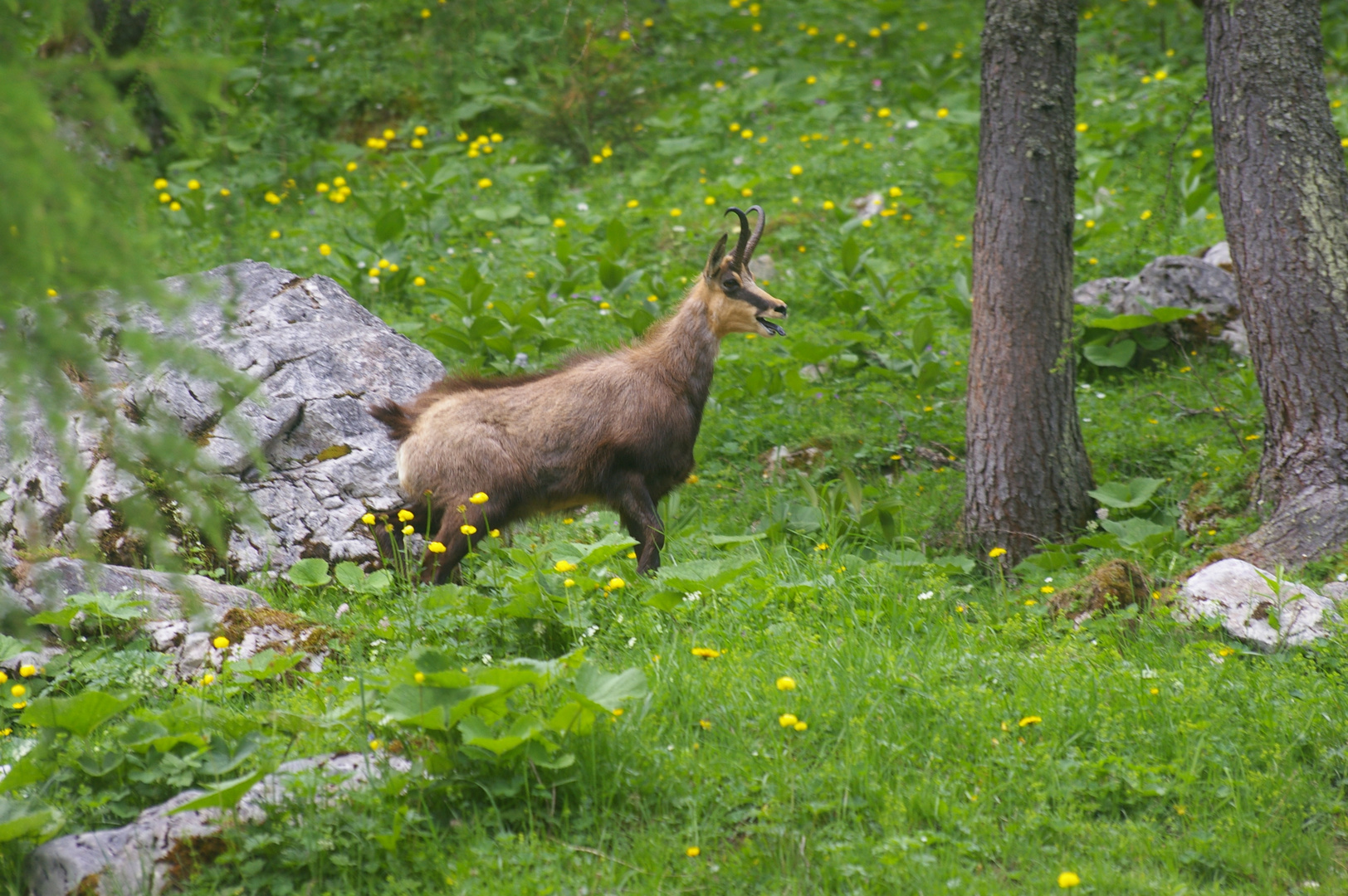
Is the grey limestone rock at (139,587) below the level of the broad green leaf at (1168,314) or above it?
below

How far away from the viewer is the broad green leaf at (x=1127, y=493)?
602cm

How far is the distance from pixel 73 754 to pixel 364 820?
105 cm

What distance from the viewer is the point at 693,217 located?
34.3 ft

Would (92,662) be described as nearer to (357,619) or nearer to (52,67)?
(357,619)

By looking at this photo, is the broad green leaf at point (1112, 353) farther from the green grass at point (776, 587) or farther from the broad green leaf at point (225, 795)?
the broad green leaf at point (225, 795)

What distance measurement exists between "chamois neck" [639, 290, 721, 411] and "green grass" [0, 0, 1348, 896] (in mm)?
868

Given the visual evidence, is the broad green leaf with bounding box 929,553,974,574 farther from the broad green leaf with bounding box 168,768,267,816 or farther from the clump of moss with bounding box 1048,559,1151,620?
the broad green leaf with bounding box 168,768,267,816

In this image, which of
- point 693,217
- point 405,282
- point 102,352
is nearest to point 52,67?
point 102,352

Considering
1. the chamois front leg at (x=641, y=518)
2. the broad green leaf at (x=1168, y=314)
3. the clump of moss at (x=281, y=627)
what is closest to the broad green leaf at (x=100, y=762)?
the clump of moss at (x=281, y=627)

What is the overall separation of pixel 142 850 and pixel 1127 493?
5.12m

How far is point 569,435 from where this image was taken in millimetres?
6070

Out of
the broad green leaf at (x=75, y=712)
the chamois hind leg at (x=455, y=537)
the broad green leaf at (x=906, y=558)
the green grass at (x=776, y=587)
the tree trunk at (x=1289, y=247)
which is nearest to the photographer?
the green grass at (x=776, y=587)

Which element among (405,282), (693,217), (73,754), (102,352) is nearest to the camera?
(73,754)

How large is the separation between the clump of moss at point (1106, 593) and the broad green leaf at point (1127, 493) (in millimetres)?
A: 771
